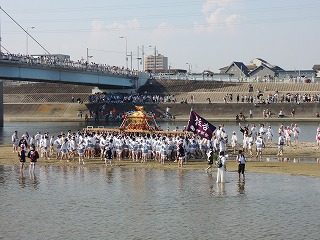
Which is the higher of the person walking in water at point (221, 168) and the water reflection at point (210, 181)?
the person walking in water at point (221, 168)

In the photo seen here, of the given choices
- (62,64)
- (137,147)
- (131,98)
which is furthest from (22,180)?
(131,98)

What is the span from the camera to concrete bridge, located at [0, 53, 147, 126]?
73812 mm

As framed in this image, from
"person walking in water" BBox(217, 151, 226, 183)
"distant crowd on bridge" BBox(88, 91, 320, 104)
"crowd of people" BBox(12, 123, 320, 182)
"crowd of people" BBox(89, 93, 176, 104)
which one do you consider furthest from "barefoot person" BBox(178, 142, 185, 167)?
"crowd of people" BBox(89, 93, 176, 104)

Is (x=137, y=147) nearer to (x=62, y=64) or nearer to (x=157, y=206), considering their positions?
(x=157, y=206)

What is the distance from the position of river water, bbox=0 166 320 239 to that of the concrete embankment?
168 feet

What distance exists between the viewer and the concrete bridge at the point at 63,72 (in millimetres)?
73812

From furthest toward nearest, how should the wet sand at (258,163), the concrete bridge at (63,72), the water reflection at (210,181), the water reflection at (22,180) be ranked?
the concrete bridge at (63,72)
the wet sand at (258,163)
the water reflection at (22,180)
the water reflection at (210,181)

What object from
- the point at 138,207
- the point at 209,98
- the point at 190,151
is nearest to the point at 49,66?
the point at 209,98

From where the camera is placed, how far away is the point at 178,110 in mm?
90000

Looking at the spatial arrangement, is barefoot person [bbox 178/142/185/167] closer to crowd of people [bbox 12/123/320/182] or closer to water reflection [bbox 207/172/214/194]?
crowd of people [bbox 12/123/320/182]

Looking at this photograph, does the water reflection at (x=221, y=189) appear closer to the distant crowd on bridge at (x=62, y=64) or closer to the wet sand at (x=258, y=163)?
the wet sand at (x=258, y=163)

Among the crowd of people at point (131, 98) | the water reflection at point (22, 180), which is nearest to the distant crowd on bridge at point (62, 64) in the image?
the crowd of people at point (131, 98)

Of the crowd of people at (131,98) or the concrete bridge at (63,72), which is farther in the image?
the crowd of people at (131,98)

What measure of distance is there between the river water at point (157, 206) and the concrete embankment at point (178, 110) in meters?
51.3
